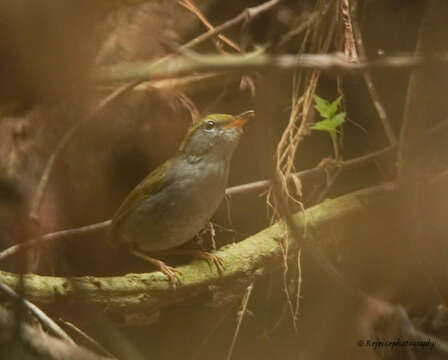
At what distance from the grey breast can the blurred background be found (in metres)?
0.48

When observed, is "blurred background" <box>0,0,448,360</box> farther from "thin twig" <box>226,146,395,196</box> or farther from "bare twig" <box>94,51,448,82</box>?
"bare twig" <box>94,51,448,82</box>

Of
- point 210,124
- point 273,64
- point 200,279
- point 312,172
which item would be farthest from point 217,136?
point 273,64

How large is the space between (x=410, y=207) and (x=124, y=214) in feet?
6.29

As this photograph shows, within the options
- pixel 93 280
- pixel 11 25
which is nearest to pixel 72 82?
pixel 11 25

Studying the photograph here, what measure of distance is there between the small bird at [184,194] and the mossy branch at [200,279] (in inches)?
5.5

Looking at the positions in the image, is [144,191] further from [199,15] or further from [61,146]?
[199,15]

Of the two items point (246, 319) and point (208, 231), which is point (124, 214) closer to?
point (208, 231)

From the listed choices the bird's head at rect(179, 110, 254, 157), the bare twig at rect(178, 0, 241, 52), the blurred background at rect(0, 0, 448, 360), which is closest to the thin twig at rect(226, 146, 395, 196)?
the blurred background at rect(0, 0, 448, 360)

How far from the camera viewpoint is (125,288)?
10.1ft

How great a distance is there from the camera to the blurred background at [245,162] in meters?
3.32

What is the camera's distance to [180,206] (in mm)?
3486

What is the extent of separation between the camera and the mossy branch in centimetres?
288

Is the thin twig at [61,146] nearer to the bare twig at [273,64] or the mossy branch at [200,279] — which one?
the mossy branch at [200,279]

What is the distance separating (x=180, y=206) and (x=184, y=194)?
9 centimetres
